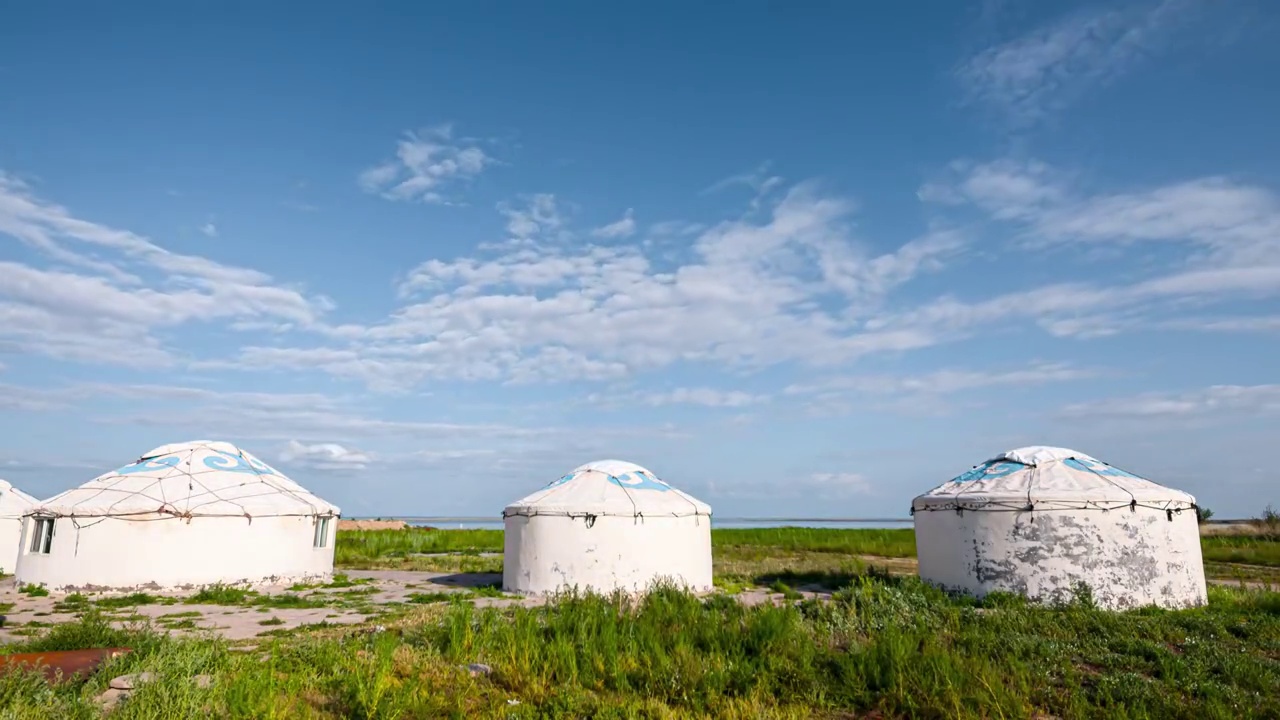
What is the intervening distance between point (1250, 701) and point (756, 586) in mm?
10261

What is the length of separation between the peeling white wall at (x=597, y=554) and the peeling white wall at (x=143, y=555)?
6.27m

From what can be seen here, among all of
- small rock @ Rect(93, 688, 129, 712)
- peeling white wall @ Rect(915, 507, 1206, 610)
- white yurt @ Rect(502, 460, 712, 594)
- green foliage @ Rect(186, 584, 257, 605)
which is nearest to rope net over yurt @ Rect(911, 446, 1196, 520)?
peeling white wall @ Rect(915, 507, 1206, 610)

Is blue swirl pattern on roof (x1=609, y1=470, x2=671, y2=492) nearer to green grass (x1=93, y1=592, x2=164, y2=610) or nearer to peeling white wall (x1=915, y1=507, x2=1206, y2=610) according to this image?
peeling white wall (x1=915, y1=507, x2=1206, y2=610)

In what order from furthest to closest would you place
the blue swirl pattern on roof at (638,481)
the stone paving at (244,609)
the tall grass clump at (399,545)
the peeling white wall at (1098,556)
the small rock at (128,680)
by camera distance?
1. the tall grass clump at (399,545)
2. the blue swirl pattern on roof at (638,481)
3. the peeling white wall at (1098,556)
4. the stone paving at (244,609)
5. the small rock at (128,680)

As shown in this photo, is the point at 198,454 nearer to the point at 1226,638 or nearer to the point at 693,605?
the point at 693,605

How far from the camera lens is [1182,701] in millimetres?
6016

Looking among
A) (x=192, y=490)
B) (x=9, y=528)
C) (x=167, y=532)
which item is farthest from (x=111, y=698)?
(x=9, y=528)

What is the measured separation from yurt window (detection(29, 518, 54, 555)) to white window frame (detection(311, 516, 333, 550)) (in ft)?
16.7

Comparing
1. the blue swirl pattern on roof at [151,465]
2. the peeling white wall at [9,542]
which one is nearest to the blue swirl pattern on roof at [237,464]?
the blue swirl pattern on roof at [151,465]

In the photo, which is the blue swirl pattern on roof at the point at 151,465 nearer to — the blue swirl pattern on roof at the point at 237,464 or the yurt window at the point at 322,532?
the blue swirl pattern on roof at the point at 237,464

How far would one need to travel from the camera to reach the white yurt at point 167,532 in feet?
50.3

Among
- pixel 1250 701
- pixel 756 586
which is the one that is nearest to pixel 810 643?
pixel 1250 701

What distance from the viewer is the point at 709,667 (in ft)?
21.7

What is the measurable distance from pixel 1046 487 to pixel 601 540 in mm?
7699
